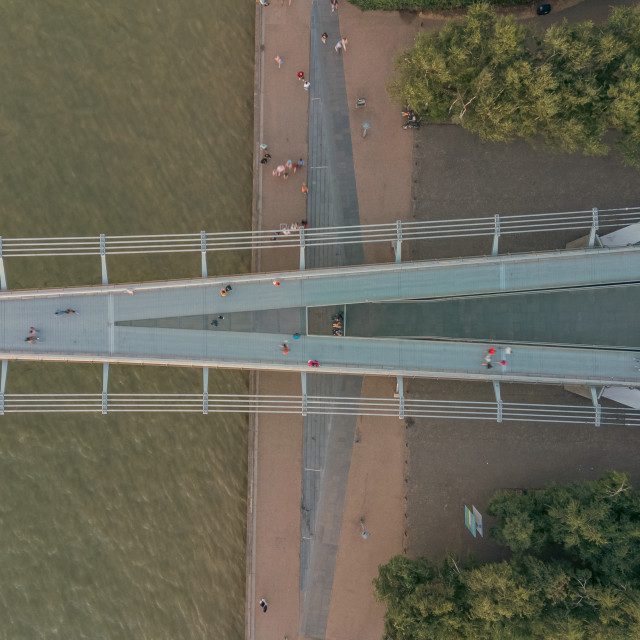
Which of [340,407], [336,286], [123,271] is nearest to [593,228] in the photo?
[336,286]

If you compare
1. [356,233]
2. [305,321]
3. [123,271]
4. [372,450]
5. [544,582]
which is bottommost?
[544,582]

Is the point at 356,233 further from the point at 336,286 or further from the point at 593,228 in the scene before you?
the point at 593,228

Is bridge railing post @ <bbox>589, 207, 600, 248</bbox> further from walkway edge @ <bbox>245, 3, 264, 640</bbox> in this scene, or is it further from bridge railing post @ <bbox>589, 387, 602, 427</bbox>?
walkway edge @ <bbox>245, 3, 264, 640</bbox>

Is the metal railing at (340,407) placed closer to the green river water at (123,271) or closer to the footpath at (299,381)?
the green river water at (123,271)

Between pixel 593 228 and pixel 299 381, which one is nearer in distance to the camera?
pixel 593 228

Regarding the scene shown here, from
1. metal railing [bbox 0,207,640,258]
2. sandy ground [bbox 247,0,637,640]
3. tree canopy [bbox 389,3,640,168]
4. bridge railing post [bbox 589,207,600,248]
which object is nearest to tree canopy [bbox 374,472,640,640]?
sandy ground [bbox 247,0,637,640]

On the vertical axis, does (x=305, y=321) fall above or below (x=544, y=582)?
above

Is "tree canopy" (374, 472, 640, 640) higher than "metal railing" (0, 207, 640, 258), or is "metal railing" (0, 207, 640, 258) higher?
"metal railing" (0, 207, 640, 258)
